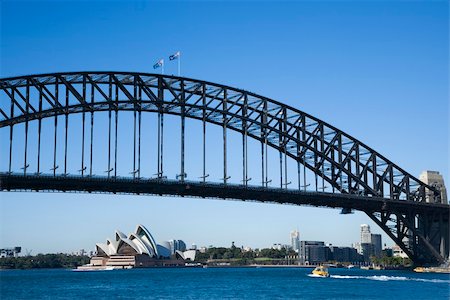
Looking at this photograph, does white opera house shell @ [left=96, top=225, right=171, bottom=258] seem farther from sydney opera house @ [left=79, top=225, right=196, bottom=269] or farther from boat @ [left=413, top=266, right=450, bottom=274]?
boat @ [left=413, top=266, right=450, bottom=274]

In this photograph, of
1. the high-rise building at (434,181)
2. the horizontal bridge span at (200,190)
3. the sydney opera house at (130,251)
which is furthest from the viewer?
the sydney opera house at (130,251)

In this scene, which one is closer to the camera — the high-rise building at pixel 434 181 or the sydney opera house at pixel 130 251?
the high-rise building at pixel 434 181

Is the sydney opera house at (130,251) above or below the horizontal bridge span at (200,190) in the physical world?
below

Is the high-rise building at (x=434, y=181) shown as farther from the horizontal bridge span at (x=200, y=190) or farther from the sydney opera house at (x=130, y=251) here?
the sydney opera house at (x=130, y=251)

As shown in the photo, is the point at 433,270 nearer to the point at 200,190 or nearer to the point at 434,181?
the point at 434,181

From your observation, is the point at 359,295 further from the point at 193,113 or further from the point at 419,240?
the point at 419,240

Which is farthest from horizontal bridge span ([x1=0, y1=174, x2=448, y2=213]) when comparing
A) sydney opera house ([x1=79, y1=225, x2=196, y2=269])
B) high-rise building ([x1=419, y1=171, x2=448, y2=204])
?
sydney opera house ([x1=79, y1=225, x2=196, y2=269])

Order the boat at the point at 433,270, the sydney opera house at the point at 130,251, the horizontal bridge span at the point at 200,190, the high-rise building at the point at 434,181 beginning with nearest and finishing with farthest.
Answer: the horizontal bridge span at the point at 200,190 → the boat at the point at 433,270 → the high-rise building at the point at 434,181 → the sydney opera house at the point at 130,251

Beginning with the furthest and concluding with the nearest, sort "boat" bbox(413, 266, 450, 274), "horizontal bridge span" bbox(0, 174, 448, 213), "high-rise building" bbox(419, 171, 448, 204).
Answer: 1. "high-rise building" bbox(419, 171, 448, 204)
2. "boat" bbox(413, 266, 450, 274)
3. "horizontal bridge span" bbox(0, 174, 448, 213)

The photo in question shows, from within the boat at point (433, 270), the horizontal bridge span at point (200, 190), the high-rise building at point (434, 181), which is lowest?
the boat at point (433, 270)

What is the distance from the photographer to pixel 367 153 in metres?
90.4

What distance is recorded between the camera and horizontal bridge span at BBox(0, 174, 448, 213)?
6500cm

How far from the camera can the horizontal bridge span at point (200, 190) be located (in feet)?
213

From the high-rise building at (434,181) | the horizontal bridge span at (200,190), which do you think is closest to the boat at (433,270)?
the horizontal bridge span at (200,190)
